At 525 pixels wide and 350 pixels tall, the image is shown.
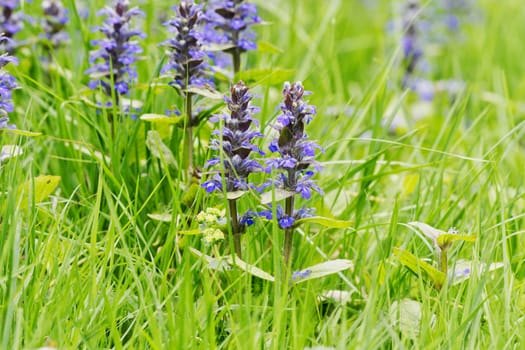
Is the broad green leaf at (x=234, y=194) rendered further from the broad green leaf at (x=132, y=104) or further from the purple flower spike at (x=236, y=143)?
the broad green leaf at (x=132, y=104)

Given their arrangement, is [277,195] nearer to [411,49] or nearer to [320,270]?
[320,270]

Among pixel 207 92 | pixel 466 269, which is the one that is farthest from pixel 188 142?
pixel 466 269

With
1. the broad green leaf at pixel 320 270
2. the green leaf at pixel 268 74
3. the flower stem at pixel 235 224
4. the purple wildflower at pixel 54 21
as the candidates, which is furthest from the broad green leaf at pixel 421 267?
the purple wildflower at pixel 54 21

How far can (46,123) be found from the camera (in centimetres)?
391

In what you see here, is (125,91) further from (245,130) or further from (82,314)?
(82,314)

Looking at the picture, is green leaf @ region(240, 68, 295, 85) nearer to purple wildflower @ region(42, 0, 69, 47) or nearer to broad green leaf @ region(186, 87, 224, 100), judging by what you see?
broad green leaf @ region(186, 87, 224, 100)

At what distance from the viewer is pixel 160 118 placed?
3078 mm

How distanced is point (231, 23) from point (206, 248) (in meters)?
1.29

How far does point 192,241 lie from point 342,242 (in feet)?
2.02

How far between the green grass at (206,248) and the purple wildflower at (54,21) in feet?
0.34

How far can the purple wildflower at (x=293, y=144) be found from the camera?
261cm

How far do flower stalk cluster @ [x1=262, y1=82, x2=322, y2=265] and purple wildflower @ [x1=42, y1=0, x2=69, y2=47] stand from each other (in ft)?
7.25

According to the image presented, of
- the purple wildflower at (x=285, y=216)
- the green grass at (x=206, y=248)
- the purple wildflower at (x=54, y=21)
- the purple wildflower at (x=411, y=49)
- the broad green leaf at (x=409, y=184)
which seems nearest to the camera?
the green grass at (x=206, y=248)

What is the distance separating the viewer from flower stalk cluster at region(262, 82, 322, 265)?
2.61m
